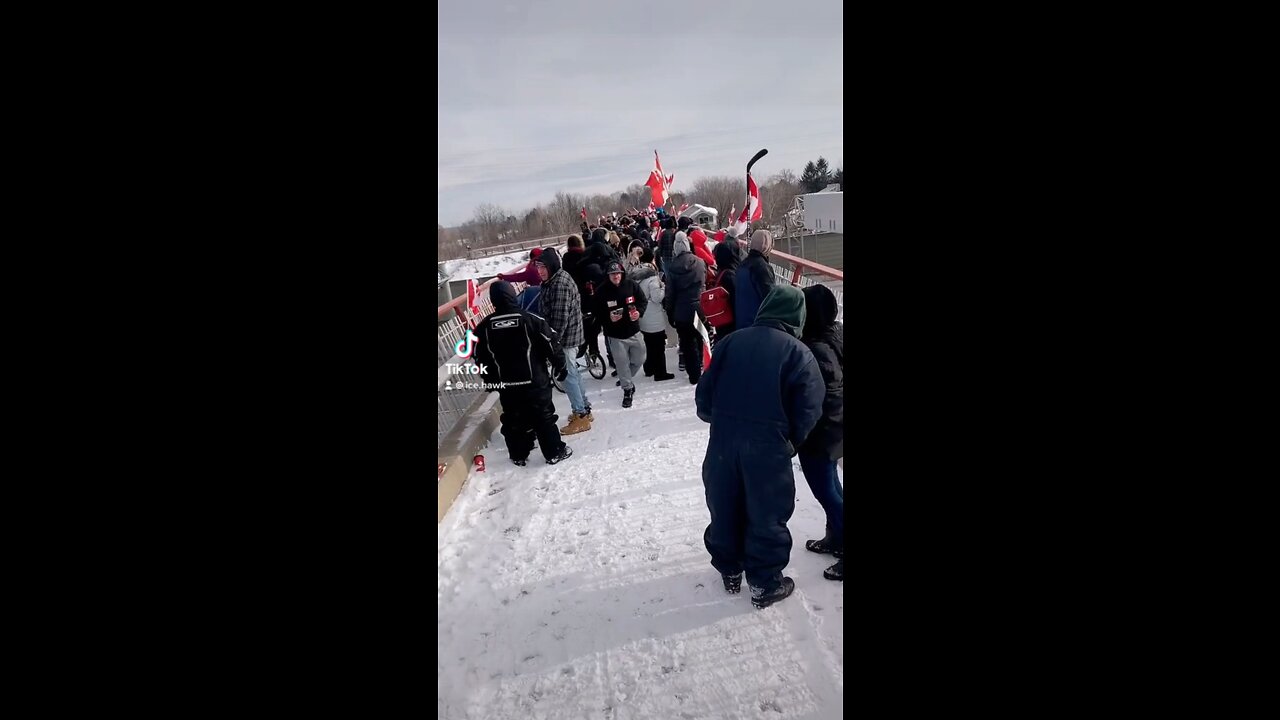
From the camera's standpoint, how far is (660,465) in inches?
197

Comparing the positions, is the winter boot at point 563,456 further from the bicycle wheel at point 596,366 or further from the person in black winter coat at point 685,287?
the bicycle wheel at point 596,366

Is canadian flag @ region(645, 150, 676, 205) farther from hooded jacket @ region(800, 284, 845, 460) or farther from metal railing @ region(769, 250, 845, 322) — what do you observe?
hooded jacket @ region(800, 284, 845, 460)

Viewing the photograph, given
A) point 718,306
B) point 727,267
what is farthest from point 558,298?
point 727,267

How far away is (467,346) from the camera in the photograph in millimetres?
5422

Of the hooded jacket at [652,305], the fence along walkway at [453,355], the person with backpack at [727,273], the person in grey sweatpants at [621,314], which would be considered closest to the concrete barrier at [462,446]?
the fence along walkway at [453,355]

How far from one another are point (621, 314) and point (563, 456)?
6.13ft

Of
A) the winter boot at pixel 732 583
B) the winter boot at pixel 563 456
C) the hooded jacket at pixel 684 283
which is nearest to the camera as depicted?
the winter boot at pixel 732 583

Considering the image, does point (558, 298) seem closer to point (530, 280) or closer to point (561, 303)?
point (561, 303)

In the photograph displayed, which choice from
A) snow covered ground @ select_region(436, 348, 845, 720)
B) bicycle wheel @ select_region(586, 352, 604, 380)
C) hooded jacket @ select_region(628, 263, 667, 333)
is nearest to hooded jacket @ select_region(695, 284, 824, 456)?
snow covered ground @ select_region(436, 348, 845, 720)

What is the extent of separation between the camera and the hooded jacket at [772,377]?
272 cm

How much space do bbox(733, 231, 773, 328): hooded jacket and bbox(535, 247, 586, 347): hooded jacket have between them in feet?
5.57

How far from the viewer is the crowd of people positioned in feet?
9.14
